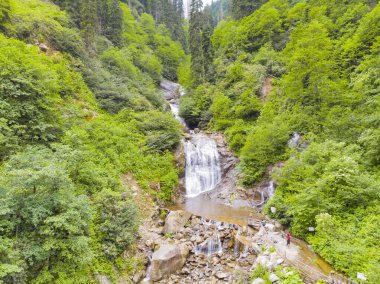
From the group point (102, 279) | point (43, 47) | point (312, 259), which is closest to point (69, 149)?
point (102, 279)

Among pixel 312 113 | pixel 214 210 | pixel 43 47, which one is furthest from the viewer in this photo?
pixel 43 47

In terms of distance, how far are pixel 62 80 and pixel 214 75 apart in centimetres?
2406

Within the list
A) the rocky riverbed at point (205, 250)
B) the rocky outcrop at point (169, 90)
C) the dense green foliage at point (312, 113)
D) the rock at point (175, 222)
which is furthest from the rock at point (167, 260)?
the rocky outcrop at point (169, 90)

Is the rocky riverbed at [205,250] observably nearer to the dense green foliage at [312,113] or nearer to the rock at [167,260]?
the rock at [167,260]

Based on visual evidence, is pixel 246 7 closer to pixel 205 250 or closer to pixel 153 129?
pixel 153 129

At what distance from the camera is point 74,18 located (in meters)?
29.6

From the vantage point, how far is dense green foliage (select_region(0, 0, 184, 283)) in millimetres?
8101

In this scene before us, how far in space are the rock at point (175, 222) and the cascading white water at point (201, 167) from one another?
21.1ft

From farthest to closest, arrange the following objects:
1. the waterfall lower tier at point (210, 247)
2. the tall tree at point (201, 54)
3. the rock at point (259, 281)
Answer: the tall tree at point (201, 54), the waterfall lower tier at point (210, 247), the rock at point (259, 281)

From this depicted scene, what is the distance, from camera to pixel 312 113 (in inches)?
773

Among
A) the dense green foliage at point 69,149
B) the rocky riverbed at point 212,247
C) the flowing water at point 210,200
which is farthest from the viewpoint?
→ the flowing water at point 210,200

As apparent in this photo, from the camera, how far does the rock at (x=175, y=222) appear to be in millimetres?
14734

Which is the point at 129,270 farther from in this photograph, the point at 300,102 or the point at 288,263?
the point at 300,102

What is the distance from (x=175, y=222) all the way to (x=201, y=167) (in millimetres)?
9825
